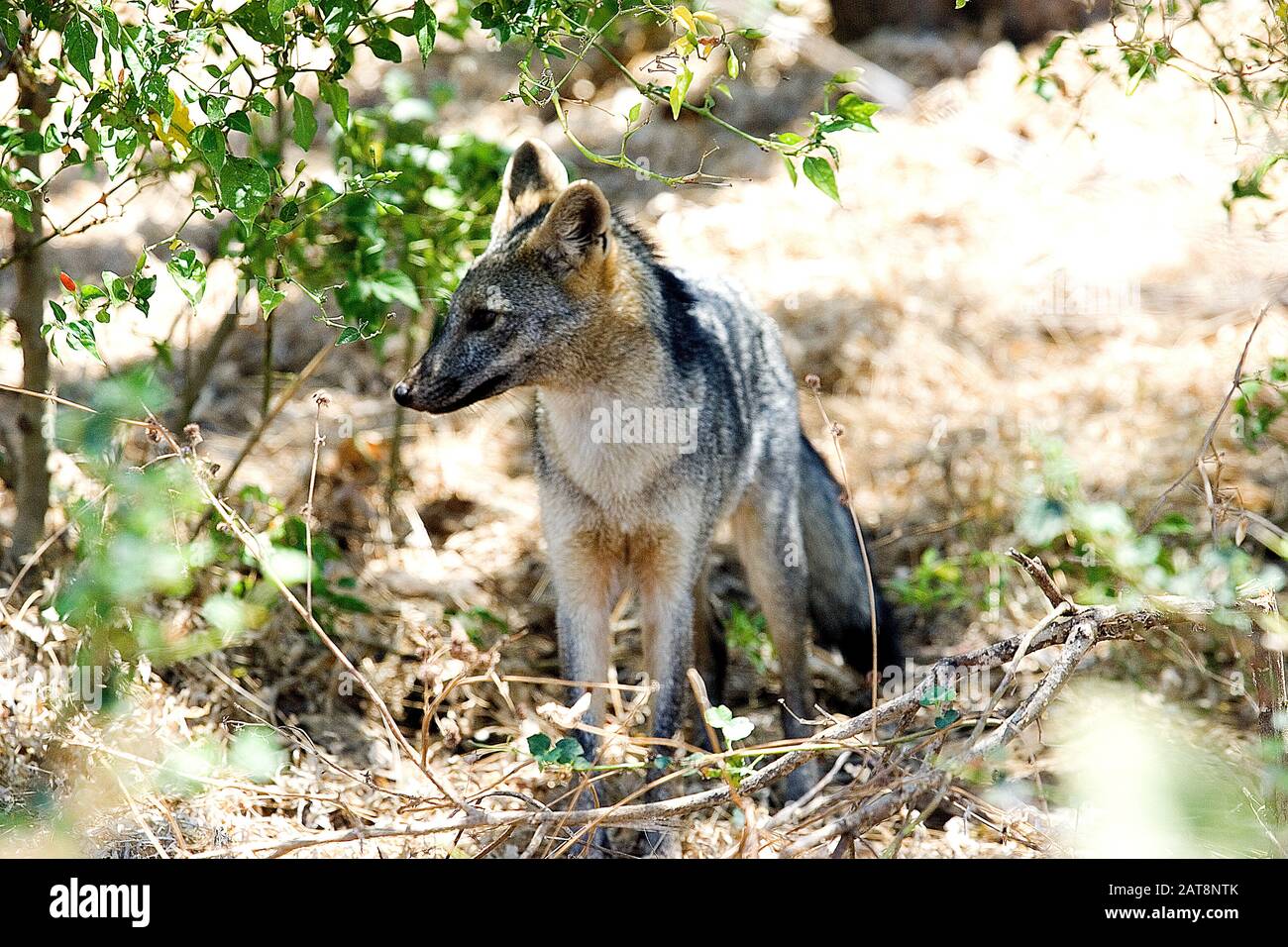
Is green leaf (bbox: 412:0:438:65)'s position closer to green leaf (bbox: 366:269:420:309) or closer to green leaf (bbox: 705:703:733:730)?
green leaf (bbox: 366:269:420:309)

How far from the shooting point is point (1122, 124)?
9625 mm

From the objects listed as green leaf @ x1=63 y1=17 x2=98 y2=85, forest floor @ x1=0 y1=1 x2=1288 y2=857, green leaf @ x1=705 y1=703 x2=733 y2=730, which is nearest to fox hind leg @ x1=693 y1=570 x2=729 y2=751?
forest floor @ x1=0 y1=1 x2=1288 y2=857

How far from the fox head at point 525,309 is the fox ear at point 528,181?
0.24m

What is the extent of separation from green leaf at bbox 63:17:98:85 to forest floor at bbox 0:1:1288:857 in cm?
179

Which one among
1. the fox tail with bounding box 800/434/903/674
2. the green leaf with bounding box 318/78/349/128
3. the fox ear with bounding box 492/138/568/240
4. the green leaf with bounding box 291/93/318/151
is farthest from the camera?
the fox tail with bounding box 800/434/903/674

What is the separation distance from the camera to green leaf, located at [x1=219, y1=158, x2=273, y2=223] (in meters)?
3.64

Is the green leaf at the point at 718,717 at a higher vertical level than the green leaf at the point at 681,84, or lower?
lower

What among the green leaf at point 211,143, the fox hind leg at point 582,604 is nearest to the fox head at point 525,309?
the fox hind leg at point 582,604

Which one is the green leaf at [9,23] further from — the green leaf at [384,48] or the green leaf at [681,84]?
the green leaf at [681,84]

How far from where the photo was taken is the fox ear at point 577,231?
15.1 ft

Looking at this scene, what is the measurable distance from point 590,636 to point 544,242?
1567 mm

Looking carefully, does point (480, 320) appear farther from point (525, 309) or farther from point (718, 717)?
point (718, 717)

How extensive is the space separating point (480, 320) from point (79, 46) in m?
1.68

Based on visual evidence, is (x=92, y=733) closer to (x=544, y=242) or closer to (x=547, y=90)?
(x=544, y=242)
